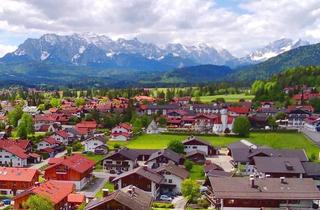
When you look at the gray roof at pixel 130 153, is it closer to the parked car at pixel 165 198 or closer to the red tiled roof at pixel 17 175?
the red tiled roof at pixel 17 175

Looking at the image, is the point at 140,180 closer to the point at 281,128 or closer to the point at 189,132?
the point at 189,132

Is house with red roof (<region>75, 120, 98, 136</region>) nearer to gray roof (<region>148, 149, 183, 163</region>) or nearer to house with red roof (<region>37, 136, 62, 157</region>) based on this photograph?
house with red roof (<region>37, 136, 62, 157</region>)

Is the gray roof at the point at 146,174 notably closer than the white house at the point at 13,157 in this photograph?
Yes

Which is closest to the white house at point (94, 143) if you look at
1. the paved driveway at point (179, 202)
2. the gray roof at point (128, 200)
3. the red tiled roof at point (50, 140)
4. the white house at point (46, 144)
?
the white house at point (46, 144)

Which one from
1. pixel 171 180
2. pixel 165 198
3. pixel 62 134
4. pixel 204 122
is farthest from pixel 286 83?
pixel 165 198

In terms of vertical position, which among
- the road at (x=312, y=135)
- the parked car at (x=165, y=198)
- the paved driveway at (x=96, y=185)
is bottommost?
the paved driveway at (x=96, y=185)

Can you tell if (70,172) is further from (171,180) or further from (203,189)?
(203,189)
